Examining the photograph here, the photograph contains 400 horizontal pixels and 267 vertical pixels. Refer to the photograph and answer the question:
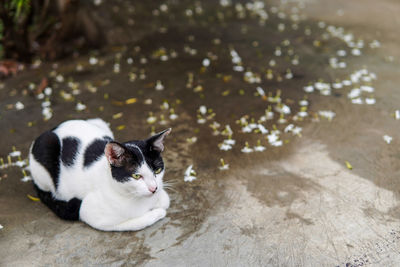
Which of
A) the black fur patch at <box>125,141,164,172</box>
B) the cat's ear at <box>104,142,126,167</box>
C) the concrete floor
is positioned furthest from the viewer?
the concrete floor

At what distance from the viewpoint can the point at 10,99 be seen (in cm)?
503

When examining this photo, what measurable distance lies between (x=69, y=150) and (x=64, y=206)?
16.6 inches

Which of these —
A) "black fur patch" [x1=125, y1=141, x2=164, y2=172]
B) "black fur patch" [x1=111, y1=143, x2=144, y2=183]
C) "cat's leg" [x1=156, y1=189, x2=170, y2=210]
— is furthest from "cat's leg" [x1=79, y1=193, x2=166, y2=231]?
"black fur patch" [x1=125, y1=141, x2=164, y2=172]

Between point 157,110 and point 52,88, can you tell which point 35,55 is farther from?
point 157,110

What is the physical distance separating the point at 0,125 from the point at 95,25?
2668 millimetres

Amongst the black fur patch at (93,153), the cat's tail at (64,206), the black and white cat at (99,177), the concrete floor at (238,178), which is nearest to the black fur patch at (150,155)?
the black and white cat at (99,177)

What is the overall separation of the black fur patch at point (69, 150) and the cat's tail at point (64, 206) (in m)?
0.28

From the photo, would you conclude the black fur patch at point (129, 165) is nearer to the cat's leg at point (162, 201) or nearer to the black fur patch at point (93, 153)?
the black fur patch at point (93, 153)

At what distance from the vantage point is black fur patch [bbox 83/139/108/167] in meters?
2.92

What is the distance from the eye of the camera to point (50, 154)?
306 centimetres

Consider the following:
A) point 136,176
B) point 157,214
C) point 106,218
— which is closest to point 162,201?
point 157,214

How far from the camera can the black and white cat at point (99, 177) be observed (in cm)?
262

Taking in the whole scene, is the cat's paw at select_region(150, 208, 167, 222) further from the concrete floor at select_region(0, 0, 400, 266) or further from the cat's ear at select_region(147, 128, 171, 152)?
the cat's ear at select_region(147, 128, 171, 152)

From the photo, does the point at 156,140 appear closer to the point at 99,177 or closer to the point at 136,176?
the point at 136,176
